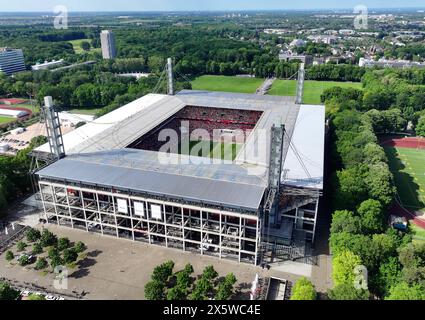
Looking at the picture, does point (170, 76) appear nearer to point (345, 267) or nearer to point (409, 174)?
point (409, 174)

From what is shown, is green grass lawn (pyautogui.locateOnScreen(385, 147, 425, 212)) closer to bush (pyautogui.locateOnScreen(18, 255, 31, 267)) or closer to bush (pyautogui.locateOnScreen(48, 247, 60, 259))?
bush (pyautogui.locateOnScreen(48, 247, 60, 259))

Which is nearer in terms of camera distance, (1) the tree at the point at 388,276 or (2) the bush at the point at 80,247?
(1) the tree at the point at 388,276

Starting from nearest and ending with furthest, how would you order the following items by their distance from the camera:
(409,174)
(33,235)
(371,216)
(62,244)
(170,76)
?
(62,244) < (371,216) < (33,235) < (409,174) < (170,76)

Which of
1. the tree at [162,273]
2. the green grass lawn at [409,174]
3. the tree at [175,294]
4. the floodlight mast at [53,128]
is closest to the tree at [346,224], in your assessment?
the green grass lawn at [409,174]

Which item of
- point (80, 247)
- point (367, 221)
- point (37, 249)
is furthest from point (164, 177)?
point (367, 221)

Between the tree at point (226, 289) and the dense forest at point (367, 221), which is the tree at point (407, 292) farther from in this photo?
the tree at point (226, 289)

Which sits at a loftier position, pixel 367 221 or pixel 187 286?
pixel 367 221

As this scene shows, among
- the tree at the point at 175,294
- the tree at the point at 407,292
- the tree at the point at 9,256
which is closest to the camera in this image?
the tree at the point at 407,292
